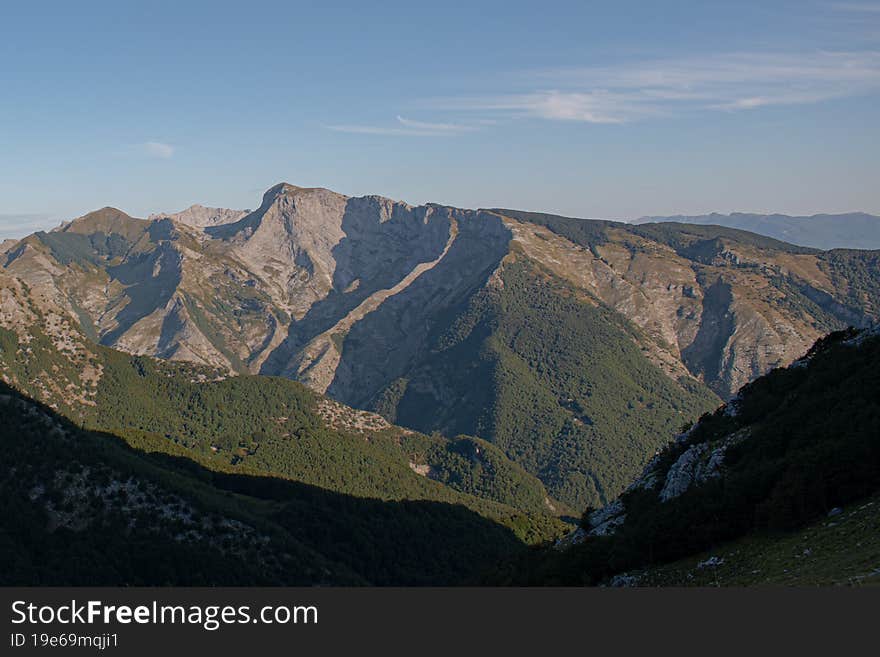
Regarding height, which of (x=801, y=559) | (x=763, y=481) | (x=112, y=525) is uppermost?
(x=763, y=481)

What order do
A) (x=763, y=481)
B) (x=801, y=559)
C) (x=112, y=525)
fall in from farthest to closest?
(x=112, y=525), (x=763, y=481), (x=801, y=559)

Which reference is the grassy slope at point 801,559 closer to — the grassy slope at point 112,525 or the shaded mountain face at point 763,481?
the shaded mountain face at point 763,481

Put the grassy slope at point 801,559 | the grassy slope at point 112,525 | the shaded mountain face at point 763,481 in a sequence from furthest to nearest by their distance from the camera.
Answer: the grassy slope at point 112,525, the shaded mountain face at point 763,481, the grassy slope at point 801,559

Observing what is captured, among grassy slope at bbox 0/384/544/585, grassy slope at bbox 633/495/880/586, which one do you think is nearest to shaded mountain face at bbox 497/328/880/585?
grassy slope at bbox 633/495/880/586

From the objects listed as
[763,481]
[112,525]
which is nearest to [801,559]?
[763,481]

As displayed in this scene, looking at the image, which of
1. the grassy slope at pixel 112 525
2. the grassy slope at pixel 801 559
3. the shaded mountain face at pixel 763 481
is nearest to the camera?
the grassy slope at pixel 801 559

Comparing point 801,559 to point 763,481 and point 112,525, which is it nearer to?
point 763,481

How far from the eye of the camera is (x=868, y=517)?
52.6 meters

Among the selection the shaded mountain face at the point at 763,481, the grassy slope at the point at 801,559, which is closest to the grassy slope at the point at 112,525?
the shaded mountain face at the point at 763,481

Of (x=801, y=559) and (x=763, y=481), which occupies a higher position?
(x=763, y=481)

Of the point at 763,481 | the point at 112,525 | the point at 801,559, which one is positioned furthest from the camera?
the point at 112,525

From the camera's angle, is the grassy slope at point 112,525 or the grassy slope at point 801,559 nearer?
the grassy slope at point 801,559

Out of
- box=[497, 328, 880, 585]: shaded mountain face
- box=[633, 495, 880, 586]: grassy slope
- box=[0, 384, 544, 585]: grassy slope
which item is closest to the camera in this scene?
box=[633, 495, 880, 586]: grassy slope

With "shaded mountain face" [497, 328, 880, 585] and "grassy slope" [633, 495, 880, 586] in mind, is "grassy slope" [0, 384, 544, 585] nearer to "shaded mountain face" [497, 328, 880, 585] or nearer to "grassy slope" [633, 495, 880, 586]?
"shaded mountain face" [497, 328, 880, 585]
